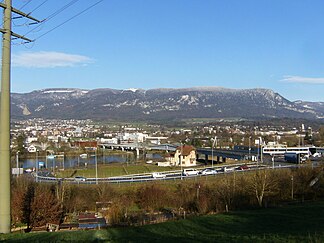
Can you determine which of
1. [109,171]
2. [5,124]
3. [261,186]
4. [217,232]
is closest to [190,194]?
[261,186]

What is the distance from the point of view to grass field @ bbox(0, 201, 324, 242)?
31.1 feet

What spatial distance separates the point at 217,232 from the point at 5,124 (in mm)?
6811

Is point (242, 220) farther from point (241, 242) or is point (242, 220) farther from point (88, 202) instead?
point (88, 202)

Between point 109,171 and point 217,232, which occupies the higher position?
point 217,232

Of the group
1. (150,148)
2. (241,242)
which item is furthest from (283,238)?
(150,148)

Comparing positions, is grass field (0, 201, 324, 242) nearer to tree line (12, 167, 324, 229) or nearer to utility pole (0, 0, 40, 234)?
utility pole (0, 0, 40, 234)

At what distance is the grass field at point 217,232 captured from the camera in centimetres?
949

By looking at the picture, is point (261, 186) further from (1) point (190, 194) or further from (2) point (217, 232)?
(2) point (217, 232)

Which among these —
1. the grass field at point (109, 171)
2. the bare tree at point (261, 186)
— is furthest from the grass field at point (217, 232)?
the grass field at point (109, 171)

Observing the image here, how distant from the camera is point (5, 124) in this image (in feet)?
32.7

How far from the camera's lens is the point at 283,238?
9.03 metres

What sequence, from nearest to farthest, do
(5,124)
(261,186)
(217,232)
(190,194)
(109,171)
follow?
(5,124)
(217,232)
(261,186)
(190,194)
(109,171)

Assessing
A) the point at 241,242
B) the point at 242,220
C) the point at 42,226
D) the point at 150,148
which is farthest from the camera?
the point at 150,148

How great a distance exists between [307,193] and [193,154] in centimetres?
3498
